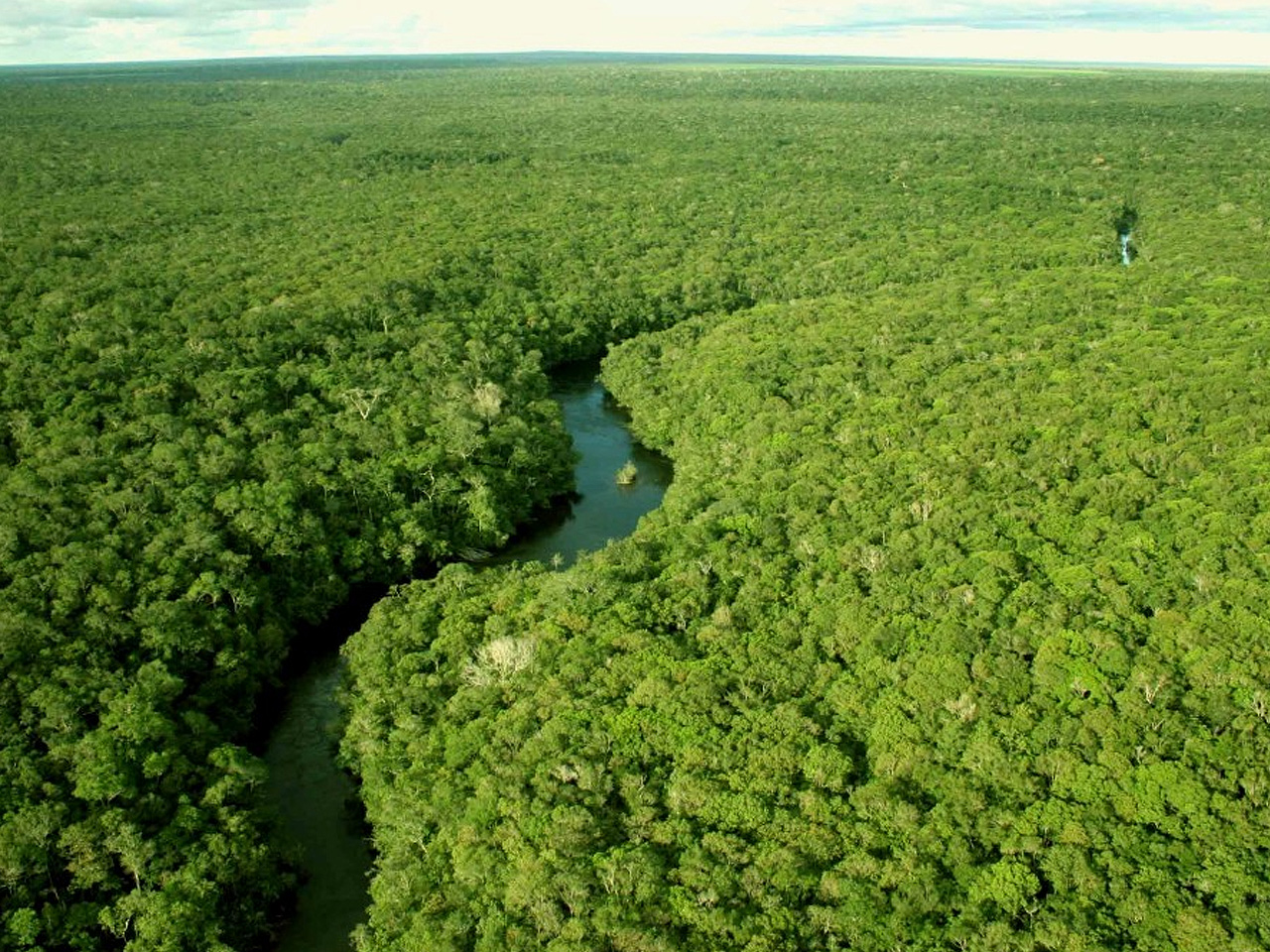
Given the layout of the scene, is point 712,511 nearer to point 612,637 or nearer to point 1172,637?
point 612,637

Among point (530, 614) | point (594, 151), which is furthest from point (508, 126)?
point (530, 614)

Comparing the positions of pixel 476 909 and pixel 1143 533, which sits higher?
pixel 1143 533

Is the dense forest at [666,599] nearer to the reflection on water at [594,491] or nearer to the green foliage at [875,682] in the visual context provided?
the green foliage at [875,682]

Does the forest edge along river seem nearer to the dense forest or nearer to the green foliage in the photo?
A: the dense forest

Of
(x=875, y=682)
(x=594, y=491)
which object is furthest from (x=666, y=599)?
(x=594, y=491)

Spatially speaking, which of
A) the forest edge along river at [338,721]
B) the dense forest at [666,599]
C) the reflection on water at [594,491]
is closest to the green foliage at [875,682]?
the dense forest at [666,599]
